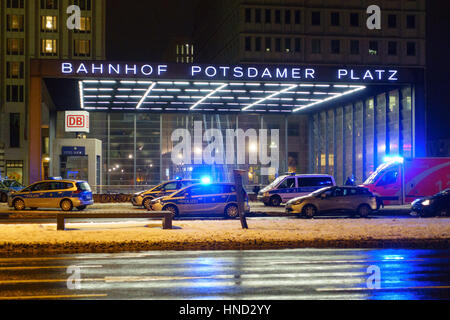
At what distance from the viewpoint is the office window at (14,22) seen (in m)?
90.9

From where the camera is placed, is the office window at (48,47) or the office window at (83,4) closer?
the office window at (48,47)

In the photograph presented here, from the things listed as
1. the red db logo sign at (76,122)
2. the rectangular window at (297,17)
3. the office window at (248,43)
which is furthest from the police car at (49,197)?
the rectangular window at (297,17)

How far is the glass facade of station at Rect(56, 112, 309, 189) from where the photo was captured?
185ft

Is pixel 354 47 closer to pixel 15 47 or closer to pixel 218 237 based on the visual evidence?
pixel 15 47

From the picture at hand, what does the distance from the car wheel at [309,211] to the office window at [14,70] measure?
237 ft

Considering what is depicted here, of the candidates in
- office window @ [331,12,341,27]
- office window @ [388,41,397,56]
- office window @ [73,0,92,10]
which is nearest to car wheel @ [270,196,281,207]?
office window @ [331,12,341,27]

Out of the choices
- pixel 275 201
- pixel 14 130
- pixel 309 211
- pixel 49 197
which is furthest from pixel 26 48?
pixel 309 211

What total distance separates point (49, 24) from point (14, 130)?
18445 millimetres

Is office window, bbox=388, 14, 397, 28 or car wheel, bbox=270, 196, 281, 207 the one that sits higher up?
office window, bbox=388, 14, 397, 28

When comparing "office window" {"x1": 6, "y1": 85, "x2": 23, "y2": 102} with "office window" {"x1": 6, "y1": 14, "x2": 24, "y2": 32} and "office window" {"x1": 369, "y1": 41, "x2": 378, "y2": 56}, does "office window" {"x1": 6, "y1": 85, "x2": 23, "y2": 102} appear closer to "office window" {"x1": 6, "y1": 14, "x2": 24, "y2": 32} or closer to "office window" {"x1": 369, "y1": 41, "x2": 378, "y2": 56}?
"office window" {"x1": 6, "y1": 14, "x2": 24, "y2": 32}

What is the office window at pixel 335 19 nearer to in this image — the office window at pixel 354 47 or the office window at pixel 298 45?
the office window at pixel 354 47

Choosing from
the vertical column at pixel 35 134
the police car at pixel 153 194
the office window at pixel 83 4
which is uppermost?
the office window at pixel 83 4
